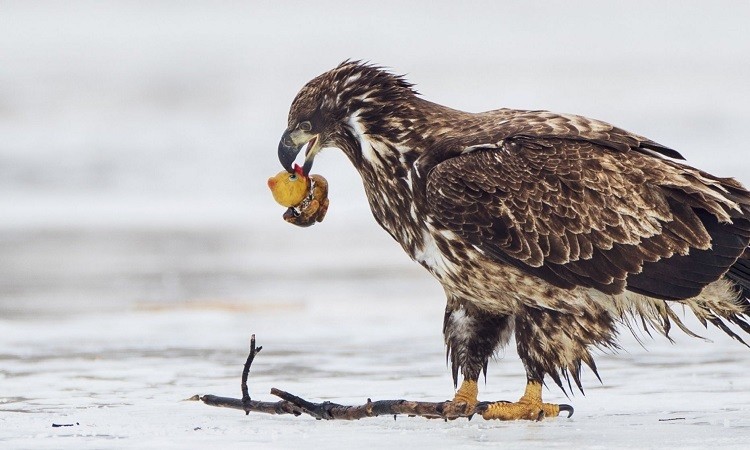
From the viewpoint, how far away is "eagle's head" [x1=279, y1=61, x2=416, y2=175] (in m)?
6.77

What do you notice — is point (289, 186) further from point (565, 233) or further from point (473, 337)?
point (565, 233)

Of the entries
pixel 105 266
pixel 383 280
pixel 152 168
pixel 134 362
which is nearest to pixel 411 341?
pixel 134 362

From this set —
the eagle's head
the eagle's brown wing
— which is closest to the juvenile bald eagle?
the eagle's brown wing

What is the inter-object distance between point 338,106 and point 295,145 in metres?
0.27

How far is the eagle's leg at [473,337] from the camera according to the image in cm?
669

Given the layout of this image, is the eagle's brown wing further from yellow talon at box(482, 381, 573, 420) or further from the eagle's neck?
yellow talon at box(482, 381, 573, 420)

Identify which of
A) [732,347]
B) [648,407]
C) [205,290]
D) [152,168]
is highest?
[152,168]

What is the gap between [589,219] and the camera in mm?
6336

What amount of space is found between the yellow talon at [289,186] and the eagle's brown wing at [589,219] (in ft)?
2.68

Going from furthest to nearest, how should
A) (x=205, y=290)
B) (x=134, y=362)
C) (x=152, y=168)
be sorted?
1. (x=152, y=168)
2. (x=205, y=290)
3. (x=134, y=362)

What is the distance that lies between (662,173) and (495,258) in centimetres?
83

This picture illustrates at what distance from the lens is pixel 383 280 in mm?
12219

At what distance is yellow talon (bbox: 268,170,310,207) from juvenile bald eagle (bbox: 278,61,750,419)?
1.76 ft

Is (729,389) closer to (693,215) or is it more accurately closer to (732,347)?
(693,215)
